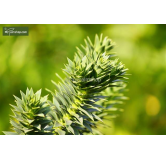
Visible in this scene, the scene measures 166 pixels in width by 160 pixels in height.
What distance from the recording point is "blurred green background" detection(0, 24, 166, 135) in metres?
1.22

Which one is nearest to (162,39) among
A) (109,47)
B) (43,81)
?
(43,81)

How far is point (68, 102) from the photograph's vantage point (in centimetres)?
38

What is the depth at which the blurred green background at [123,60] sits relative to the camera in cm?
122

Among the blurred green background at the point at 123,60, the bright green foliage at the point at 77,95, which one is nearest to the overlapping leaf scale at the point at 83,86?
the bright green foliage at the point at 77,95

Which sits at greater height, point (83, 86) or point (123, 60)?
point (123, 60)

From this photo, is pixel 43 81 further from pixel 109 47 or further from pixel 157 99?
pixel 109 47

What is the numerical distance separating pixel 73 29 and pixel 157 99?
0.69 m

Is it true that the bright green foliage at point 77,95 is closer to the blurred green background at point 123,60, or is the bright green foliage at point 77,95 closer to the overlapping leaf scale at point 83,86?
the overlapping leaf scale at point 83,86

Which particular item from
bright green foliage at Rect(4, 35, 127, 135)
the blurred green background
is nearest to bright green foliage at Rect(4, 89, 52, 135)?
bright green foliage at Rect(4, 35, 127, 135)

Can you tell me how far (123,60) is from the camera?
1.30m

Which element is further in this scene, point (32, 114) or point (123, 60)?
point (123, 60)

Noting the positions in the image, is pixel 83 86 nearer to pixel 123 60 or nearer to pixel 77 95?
pixel 77 95

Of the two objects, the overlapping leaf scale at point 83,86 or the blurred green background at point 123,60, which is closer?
the overlapping leaf scale at point 83,86

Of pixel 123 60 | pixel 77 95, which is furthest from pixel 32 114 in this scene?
pixel 123 60
